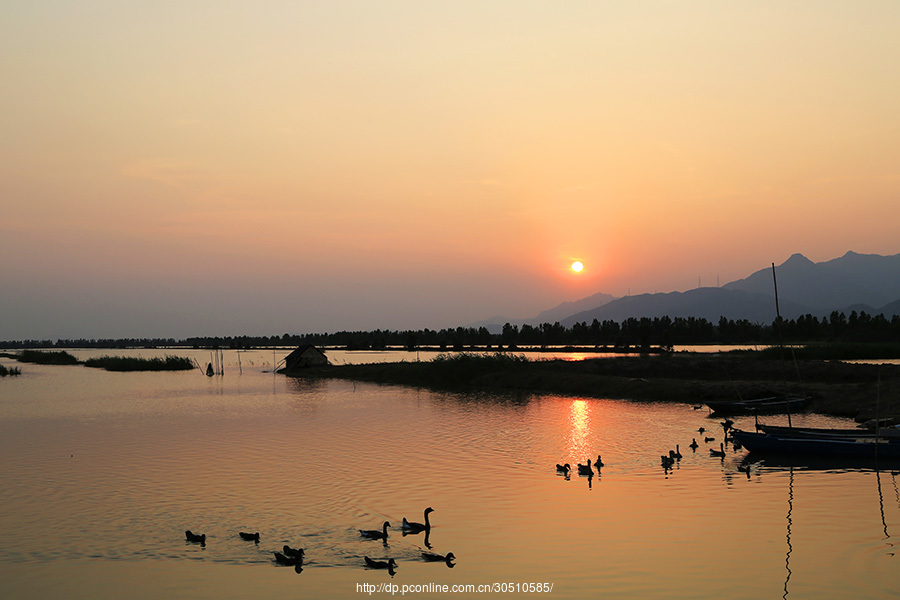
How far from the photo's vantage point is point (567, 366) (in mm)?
71500

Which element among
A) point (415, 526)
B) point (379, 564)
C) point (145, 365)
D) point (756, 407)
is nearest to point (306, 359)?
point (145, 365)

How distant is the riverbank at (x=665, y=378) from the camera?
1738 inches

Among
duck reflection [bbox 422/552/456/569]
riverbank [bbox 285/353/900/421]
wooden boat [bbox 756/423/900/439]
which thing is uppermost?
riverbank [bbox 285/353/900/421]

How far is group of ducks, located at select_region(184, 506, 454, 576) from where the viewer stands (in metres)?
15.8

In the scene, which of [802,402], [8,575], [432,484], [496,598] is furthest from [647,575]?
[802,402]

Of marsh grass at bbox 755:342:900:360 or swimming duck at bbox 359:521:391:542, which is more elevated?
marsh grass at bbox 755:342:900:360

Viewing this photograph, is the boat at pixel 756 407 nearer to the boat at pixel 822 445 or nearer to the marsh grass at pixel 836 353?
the boat at pixel 822 445

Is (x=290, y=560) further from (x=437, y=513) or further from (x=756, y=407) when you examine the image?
(x=756, y=407)

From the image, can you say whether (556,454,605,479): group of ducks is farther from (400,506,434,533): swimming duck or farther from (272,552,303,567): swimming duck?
(272,552,303,567): swimming duck

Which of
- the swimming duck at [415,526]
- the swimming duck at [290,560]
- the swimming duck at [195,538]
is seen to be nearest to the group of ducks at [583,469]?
the swimming duck at [415,526]

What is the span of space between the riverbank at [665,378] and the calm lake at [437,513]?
579 centimetres

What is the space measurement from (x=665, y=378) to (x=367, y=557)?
51.9 metres

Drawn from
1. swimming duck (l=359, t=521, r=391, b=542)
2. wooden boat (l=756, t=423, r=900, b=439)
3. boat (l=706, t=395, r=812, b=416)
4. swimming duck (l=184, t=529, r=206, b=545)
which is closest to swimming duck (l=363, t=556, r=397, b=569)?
swimming duck (l=359, t=521, r=391, b=542)

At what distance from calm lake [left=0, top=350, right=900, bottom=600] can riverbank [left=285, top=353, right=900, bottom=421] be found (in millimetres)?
5792
